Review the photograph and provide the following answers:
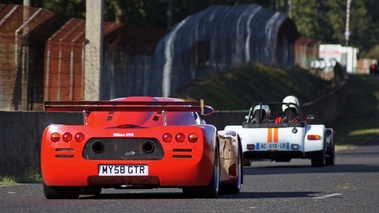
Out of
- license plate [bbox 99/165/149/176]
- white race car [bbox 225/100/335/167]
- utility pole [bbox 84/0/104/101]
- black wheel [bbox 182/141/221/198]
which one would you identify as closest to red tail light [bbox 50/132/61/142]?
license plate [bbox 99/165/149/176]

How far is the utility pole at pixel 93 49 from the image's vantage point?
25.0m

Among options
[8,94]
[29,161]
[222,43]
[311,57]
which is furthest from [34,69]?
[311,57]

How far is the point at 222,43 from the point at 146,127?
29199mm

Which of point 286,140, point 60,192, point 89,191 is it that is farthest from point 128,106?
point 286,140

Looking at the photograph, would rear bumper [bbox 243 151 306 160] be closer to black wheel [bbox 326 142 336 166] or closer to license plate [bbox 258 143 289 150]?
license plate [bbox 258 143 289 150]

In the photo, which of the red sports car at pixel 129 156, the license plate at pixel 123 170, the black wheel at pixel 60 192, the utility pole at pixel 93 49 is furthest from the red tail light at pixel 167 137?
the utility pole at pixel 93 49

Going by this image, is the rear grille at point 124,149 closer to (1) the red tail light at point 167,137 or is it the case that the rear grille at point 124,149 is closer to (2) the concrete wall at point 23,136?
(1) the red tail light at point 167,137

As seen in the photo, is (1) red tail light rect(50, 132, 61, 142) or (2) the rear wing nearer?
(1) red tail light rect(50, 132, 61, 142)

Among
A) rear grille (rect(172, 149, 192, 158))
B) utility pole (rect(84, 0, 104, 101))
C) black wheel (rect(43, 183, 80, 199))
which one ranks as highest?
utility pole (rect(84, 0, 104, 101))

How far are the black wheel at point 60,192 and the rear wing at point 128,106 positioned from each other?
83 cm

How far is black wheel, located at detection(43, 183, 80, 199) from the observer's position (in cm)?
1330

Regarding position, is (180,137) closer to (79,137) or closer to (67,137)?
(79,137)

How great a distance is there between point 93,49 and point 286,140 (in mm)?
4228

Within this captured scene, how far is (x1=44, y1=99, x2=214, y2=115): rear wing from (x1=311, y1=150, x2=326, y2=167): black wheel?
976 cm
